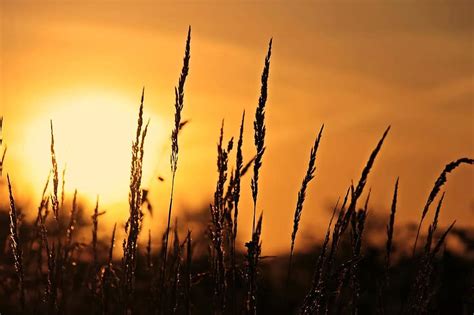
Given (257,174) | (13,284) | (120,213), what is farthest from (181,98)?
(13,284)

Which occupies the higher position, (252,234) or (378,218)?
(378,218)

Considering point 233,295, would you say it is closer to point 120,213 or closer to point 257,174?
point 257,174

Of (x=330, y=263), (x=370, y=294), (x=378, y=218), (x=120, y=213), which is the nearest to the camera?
(x=330, y=263)

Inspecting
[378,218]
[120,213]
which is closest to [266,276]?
[378,218]

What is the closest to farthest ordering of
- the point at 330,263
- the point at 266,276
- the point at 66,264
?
the point at 330,263 → the point at 66,264 → the point at 266,276

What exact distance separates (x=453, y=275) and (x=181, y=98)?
18.7 feet

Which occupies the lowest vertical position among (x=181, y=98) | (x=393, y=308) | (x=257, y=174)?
(x=393, y=308)

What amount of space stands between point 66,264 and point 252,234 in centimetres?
105

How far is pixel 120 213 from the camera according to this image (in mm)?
4094

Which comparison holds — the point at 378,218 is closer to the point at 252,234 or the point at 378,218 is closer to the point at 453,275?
the point at 453,275

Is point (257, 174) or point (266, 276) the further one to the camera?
point (266, 276)

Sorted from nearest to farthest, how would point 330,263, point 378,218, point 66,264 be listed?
point 330,263, point 66,264, point 378,218

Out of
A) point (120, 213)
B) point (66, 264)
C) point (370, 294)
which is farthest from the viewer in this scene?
point (370, 294)

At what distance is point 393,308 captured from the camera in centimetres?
722
